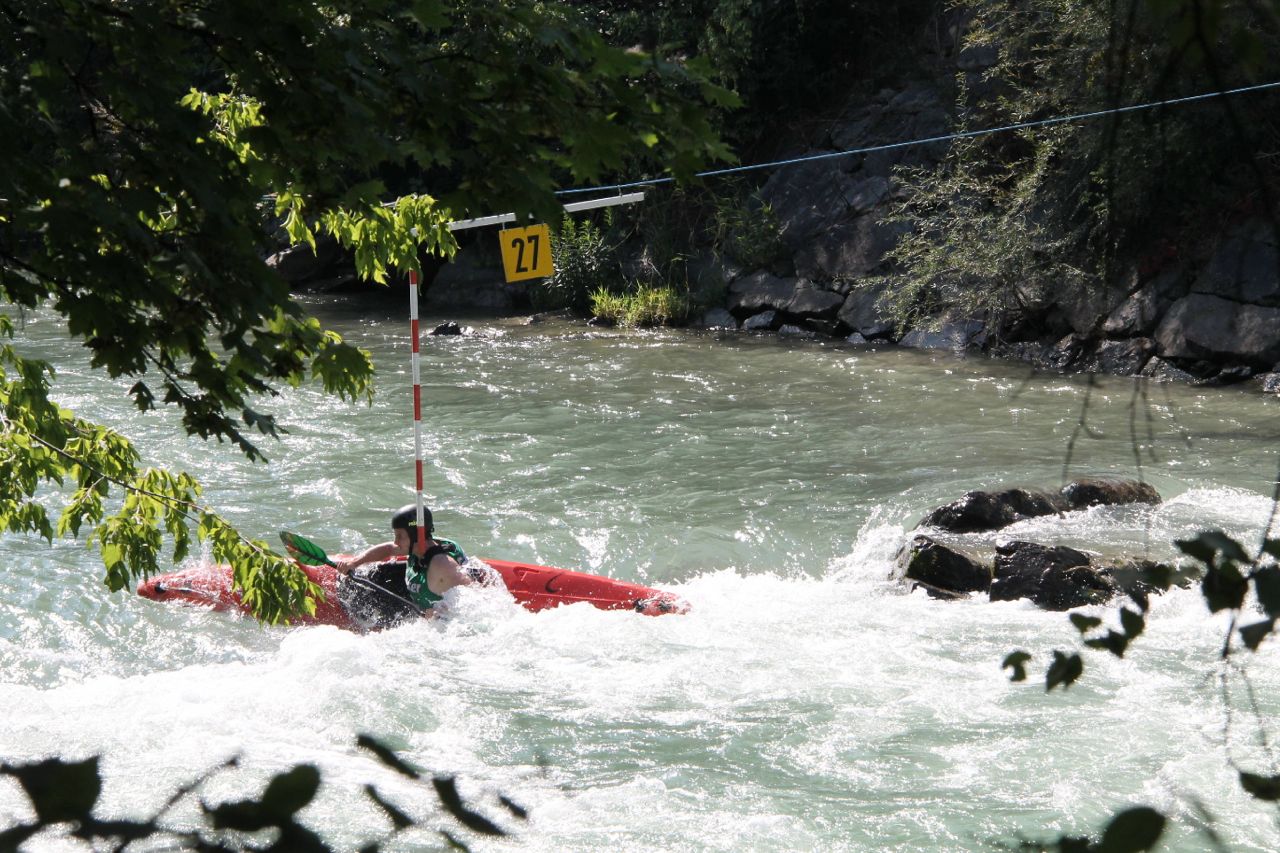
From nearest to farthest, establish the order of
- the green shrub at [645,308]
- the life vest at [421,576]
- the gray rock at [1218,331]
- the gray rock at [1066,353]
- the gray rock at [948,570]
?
the life vest at [421,576]
the gray rock at [948,570]
the gray rock at [1218,331]
the gray rock at [1066,353]
the green shrub at [645,308]

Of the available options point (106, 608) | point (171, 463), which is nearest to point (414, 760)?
point (106, 608)

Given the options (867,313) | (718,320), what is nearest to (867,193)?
(867,313)

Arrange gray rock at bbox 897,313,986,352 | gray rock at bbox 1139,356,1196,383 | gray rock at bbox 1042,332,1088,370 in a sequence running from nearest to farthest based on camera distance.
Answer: gray rock at bbox 1139,356,1196,383 → gray rock at bbox 1042,332,1088,370 → gray rock at bbox 897,313,986,352

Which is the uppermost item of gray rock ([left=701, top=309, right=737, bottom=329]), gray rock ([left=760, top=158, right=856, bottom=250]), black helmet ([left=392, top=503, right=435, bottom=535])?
gray rock ([left=760, top=158, right=856, bottom=250])

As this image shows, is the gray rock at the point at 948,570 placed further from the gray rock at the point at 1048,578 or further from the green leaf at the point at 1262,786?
the green leaf at the point at 1262,786

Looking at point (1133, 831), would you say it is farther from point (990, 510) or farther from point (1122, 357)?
point (1122, 357)

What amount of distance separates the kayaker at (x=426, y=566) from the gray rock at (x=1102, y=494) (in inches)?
160

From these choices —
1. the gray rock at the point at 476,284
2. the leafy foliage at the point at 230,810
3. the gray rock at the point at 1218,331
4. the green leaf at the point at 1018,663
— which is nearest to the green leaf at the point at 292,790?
the leafy foliage at the point at 230,810

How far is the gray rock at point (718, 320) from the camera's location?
55.7ft

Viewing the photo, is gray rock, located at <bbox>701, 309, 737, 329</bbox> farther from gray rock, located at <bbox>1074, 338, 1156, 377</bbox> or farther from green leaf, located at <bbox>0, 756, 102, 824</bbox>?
green leaf, located at <bbox>0, 756, 102, 824</bbox>

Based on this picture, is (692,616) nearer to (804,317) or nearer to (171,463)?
(171,463)

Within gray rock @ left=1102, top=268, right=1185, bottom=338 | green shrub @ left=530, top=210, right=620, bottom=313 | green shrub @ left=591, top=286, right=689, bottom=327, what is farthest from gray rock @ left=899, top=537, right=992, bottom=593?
green shrub @ left=530, top=210, right=620, bottom=313

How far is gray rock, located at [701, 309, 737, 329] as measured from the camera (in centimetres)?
1697

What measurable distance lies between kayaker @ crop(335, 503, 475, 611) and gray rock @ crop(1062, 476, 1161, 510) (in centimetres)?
407
